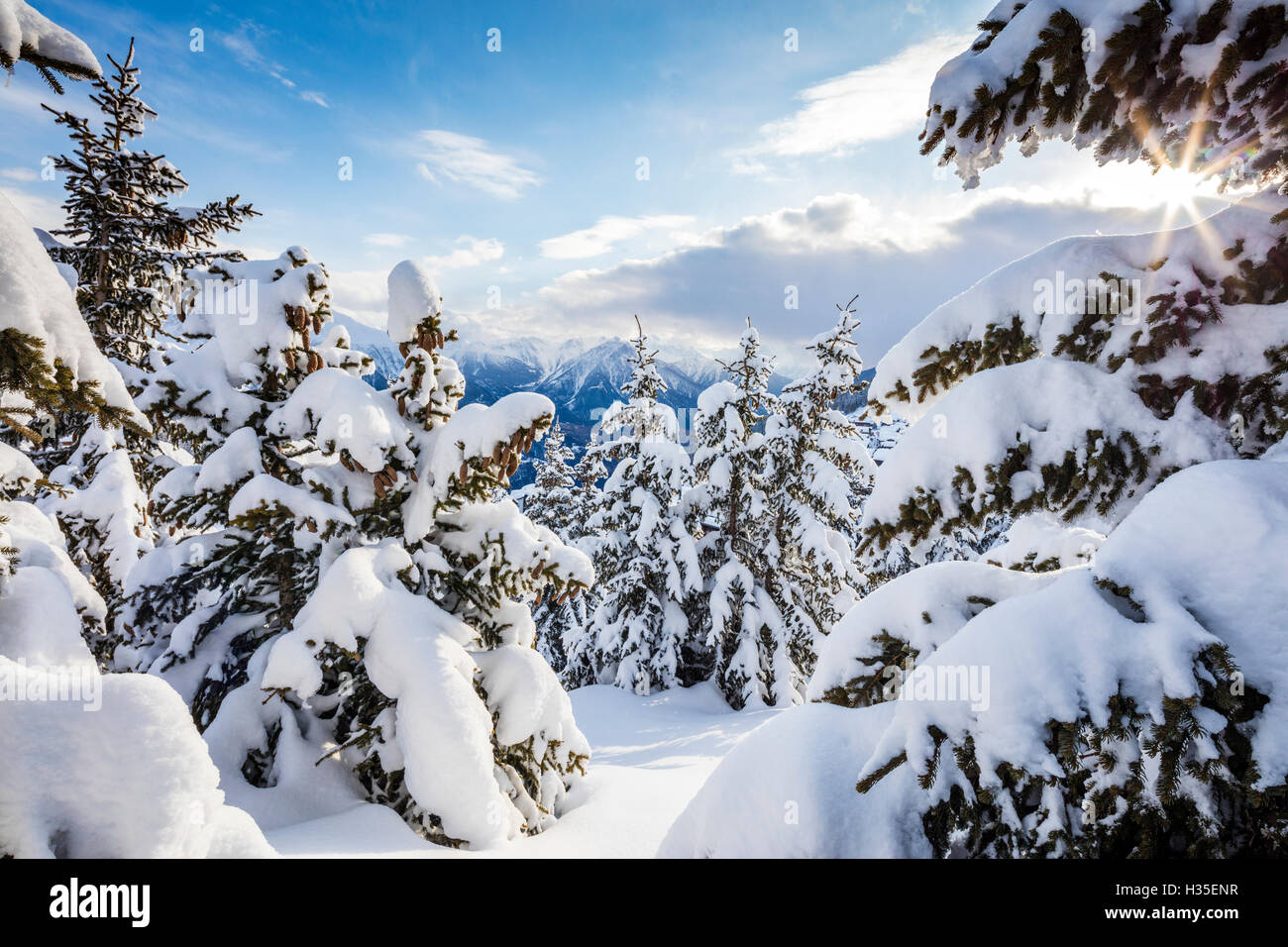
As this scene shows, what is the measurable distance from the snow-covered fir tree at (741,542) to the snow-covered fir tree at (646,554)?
33.6 inches

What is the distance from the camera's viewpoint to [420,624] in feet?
18.0

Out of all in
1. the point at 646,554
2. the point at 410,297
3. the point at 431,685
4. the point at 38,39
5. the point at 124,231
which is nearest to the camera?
the point at 38,39

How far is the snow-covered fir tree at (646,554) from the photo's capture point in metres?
17.3

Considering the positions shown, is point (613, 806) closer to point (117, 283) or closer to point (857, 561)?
point (857, 561)

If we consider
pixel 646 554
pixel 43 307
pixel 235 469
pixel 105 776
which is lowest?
pixel 646 554

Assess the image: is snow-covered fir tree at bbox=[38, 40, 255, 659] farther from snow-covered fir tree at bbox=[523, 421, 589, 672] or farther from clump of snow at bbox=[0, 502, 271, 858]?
snow-covered fir tree at bbox=[523, 421, 589, 672]

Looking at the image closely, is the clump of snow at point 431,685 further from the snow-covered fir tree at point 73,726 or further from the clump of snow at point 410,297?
the snow-covered fir tree at point 73,726

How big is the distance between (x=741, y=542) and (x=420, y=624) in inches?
540

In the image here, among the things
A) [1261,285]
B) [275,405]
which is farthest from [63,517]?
[1261,285]

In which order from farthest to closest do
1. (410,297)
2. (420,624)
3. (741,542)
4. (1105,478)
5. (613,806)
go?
(741,542)
(613,806)
(410,297)
(420,624)
(1105,478)

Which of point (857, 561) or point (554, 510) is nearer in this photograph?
point (857, 561)

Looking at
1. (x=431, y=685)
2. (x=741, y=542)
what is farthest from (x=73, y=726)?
(x=741, y=542)

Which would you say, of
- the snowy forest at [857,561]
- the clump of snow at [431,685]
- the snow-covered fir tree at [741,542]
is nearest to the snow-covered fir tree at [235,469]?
the snowy forest at [857,561]

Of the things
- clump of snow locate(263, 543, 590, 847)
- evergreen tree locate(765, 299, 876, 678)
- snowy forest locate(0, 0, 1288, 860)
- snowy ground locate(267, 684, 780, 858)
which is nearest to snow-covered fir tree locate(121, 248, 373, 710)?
snowy forest locate(0, 0, 1288, 860)
